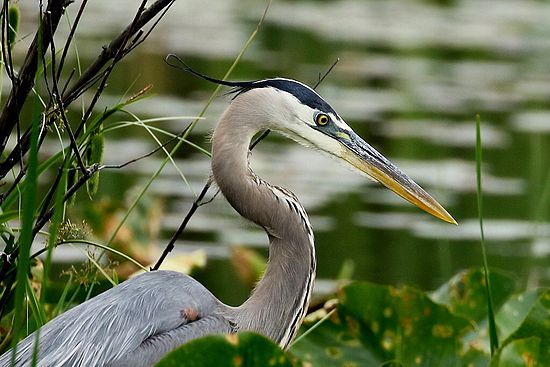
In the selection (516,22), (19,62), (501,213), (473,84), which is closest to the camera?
(501,213)

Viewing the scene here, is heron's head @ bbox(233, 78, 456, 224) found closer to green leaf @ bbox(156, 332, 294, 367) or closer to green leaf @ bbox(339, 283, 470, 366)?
green leaf @ bbox(339, 283, 470, 366)

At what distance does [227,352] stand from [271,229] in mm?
817

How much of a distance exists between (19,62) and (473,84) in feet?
13.1

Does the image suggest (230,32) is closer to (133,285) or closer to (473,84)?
Answer: (473,84)

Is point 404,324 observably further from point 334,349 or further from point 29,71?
point 29,71

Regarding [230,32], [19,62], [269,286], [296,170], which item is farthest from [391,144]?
[269,286]

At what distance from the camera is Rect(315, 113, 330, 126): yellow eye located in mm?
3316

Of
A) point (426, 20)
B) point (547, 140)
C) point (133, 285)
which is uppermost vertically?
point (133, 285)

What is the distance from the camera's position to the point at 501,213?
739 cm

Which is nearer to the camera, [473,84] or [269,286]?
[269,286]

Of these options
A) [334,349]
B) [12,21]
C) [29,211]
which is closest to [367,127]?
[334,349]

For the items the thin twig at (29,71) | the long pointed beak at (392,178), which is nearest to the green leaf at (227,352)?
the thin twig at (29,71)

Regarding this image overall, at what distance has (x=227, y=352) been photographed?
8.36ft

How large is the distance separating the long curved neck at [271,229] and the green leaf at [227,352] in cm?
69
